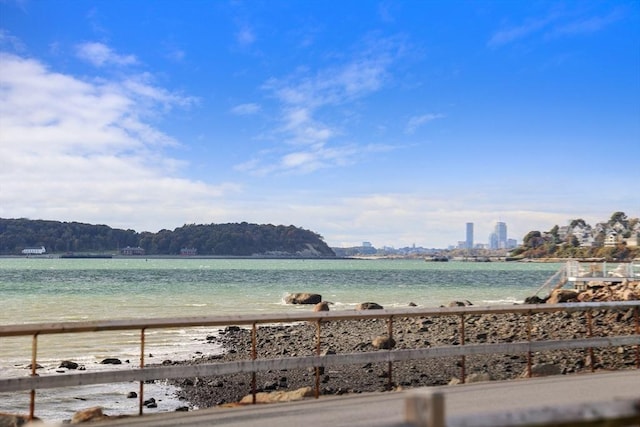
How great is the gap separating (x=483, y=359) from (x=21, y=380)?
529 inches

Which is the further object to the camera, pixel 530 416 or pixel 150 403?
pixel 150 403

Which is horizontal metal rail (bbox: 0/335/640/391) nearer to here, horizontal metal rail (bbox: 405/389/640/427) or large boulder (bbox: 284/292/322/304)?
horizontal metal rail (bbox: 405/389/640/427)

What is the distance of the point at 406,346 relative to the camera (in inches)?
902

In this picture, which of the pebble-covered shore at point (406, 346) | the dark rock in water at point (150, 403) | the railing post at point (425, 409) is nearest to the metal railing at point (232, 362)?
the pebble-covered shore at point (406, 346)

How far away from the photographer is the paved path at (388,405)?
8195 mm

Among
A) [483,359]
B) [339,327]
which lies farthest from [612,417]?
[339,327]

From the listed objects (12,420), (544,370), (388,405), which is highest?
(388,405)

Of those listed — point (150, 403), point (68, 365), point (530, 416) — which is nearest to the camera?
point (530, 416)

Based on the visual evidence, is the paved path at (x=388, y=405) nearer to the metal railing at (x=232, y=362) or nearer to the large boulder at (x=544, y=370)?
the metal railing at (x=232, y=362)

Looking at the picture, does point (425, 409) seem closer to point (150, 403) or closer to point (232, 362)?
point (232, 362)

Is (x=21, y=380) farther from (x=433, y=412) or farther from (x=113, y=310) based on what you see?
(x=113, y=310)

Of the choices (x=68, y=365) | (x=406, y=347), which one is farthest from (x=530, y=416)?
(x=406, y=347)

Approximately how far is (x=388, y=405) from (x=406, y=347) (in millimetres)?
13741

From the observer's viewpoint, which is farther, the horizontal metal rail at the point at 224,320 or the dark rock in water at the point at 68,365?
the dark rock in water at the point at 68,365
